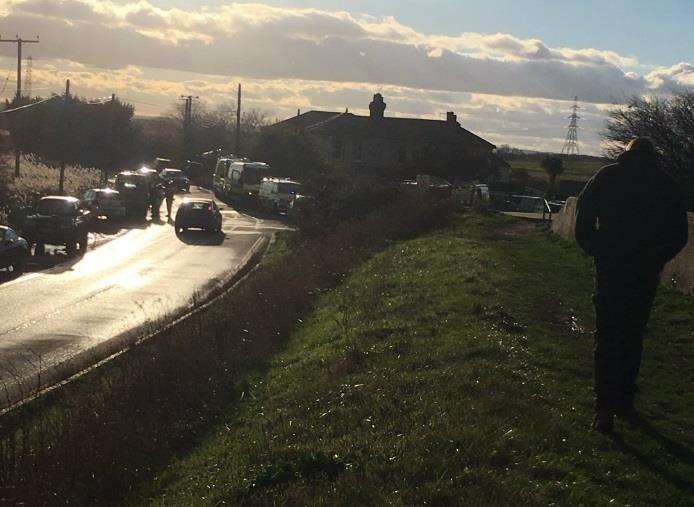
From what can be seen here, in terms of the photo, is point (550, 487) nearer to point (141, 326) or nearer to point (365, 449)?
point (365, 449)

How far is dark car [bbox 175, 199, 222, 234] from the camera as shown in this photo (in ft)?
137

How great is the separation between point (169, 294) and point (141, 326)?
5.42 meters

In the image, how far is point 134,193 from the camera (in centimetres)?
4822

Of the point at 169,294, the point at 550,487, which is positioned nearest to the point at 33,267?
the point at 169,294

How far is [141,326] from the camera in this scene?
717 inches

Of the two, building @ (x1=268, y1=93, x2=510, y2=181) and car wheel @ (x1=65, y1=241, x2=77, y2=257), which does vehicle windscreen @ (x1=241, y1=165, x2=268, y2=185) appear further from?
car wheel @ (x1=65, y1=241, x2=77, y2=257)

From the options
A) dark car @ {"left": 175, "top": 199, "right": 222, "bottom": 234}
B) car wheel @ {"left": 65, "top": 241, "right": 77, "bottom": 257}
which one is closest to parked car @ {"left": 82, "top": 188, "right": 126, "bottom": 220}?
dark car @ {"left": 175, "top": 199, "right": 222, "bottom": 234}

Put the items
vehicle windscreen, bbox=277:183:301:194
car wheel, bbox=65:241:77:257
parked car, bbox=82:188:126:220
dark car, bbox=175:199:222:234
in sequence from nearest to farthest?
1. car wheel, bbox=65:241:77:257
2. dark car, bbox=175:199:222:234
3. parked car, bbox=82:188:126:220
4. vehicle windscreen, bbox=277:183:301:194

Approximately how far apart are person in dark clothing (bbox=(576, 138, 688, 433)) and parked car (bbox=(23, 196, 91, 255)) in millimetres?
26313

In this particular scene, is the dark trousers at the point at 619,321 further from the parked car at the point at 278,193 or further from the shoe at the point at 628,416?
the parked car at the point at 278,193

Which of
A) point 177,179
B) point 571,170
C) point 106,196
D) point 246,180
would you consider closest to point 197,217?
point 106,196

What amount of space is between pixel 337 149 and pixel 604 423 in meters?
80.9

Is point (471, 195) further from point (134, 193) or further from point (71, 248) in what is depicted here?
point (71, 248)

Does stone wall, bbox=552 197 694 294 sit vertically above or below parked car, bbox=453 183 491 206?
above
